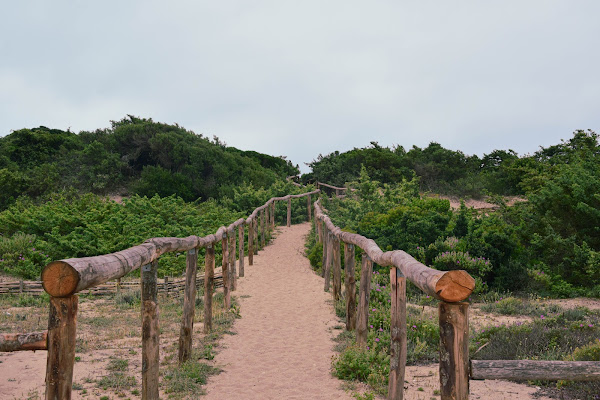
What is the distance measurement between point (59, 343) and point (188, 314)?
315 centimetres

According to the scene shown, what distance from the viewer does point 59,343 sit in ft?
9.85

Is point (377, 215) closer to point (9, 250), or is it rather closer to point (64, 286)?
point (9, 250)

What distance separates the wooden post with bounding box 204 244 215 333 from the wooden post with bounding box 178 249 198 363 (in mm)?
937

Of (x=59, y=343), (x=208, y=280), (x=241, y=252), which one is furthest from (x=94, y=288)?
(x=59, y=343)

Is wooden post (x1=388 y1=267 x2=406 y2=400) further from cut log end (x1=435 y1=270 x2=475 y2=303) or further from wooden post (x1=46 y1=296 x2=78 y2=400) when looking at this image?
wooden post (x1=46 y1=296 x2=78 y2=400)

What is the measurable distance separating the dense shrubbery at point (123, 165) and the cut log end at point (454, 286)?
74.7ft

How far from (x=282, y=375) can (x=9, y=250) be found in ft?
34.1

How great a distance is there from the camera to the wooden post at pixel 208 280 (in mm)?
7234

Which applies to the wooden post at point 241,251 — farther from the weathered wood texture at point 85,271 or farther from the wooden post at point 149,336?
the weathered wood texture at point 85,271

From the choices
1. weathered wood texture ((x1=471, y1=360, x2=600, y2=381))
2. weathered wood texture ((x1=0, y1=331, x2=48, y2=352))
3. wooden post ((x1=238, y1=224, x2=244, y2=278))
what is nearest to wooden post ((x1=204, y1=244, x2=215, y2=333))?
weathered wood texture ((x1=0, y1=331, x2=48, y2=352))

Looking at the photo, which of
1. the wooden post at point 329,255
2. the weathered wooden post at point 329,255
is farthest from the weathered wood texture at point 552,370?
the wooden post at point 329,255

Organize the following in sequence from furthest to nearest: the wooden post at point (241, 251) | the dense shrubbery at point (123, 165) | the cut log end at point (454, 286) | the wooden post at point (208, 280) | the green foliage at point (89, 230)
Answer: the dense shrubbery at point (123, 165)
the wooden post at point (241, 251)
the green foliage at point (89, 230)
the wooden post at point (208, 280)
the cut log end at point (454, 286)

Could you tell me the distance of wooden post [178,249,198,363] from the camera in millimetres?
6016

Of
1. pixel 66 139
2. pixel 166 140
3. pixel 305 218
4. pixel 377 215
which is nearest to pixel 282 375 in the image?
pixel 377 215
